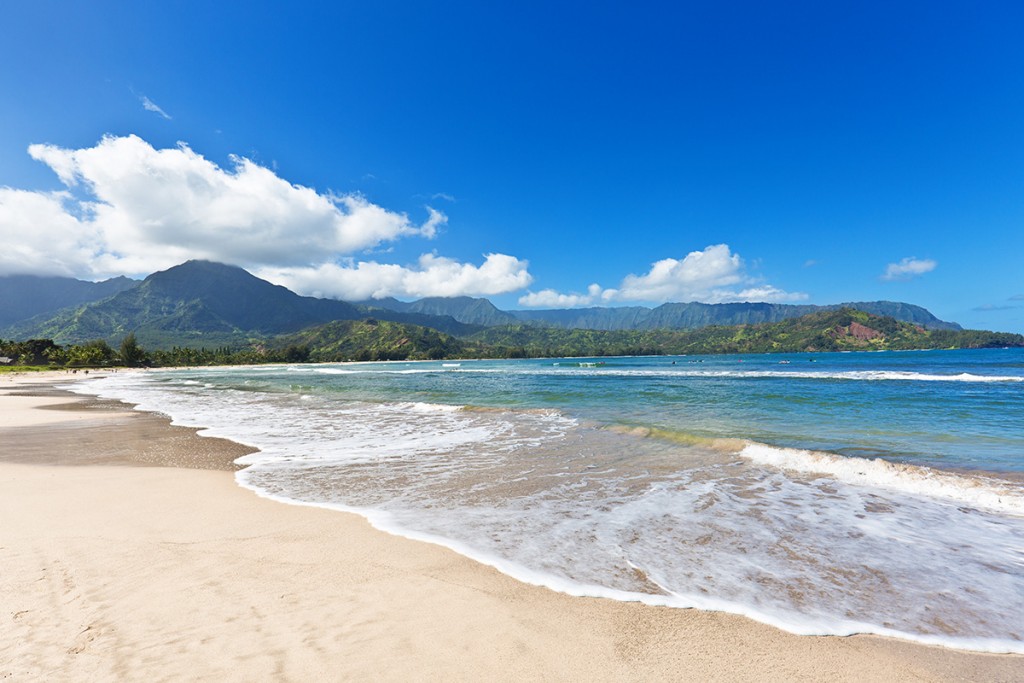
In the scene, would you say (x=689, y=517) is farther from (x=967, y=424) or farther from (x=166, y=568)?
(x=967, y=424)

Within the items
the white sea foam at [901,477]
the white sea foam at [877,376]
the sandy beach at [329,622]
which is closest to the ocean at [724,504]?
the white sea foam at [901,477]

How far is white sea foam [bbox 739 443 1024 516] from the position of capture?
8.81m

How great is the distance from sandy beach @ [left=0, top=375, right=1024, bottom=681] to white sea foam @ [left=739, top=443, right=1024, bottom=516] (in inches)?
271

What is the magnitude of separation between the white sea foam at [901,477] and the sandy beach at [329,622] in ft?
22.6

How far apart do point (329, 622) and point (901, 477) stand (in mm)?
12201

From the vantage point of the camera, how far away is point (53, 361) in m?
125

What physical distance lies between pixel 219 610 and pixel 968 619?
25.4 feet

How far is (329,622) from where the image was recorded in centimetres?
441

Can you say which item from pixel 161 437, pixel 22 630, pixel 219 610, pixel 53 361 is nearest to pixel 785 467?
pixel 219 610

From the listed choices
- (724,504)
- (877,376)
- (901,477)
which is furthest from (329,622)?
(877,376)

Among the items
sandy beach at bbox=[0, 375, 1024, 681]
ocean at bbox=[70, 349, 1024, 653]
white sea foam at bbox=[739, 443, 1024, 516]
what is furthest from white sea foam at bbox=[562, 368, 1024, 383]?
sandy beach at bbox=[0, 375, 1024, 681]

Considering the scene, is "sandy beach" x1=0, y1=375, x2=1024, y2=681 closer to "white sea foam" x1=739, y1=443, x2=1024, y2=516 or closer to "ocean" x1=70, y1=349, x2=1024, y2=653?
"ocean" x1=70, y1=349, x2=1024, y2=653

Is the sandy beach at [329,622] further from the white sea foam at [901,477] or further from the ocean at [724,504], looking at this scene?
the white sea foam at [901,477]

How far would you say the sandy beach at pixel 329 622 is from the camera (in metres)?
3.75
